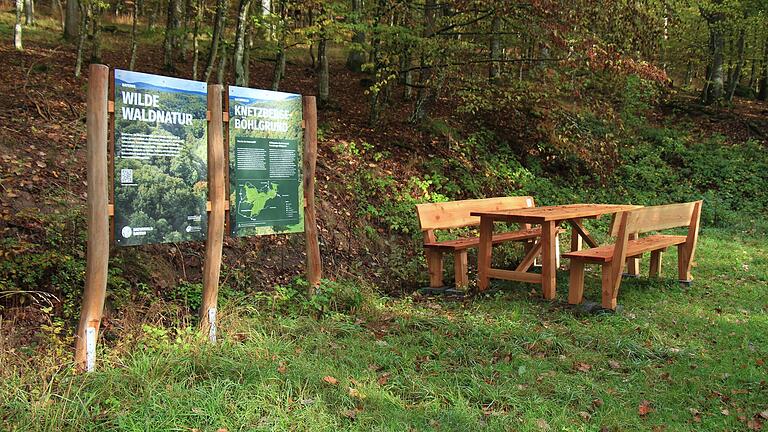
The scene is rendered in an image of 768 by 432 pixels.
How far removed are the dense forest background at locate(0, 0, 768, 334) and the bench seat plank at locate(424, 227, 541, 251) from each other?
76cm

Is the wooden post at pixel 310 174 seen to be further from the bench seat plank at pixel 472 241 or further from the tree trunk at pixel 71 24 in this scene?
the tree trunk at pixel 71 24

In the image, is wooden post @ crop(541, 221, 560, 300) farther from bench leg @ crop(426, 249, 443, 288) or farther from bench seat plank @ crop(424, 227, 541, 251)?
bench leg @ crop(426, 249, 443, 288)

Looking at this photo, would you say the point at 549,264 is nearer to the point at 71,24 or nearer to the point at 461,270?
the point at 461,270

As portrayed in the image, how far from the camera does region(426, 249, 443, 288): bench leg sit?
307 inches

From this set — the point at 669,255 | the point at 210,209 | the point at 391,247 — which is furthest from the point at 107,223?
the point at 669,255

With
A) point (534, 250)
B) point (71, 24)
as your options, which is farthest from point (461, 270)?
point (71, 24)

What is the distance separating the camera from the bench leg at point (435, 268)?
307 inches

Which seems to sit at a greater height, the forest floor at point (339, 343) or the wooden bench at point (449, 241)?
the wooden bench at point (449, 241)

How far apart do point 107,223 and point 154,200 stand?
1.41 ft

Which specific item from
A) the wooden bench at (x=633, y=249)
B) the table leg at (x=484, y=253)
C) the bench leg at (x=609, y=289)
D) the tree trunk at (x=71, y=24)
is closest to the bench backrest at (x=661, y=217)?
the wooden bench at (x=633, y=249)

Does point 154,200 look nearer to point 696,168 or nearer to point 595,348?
point 595,348

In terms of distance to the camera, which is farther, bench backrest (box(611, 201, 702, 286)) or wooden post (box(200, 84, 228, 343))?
bench backrest (box(611, 201, 702, 286))

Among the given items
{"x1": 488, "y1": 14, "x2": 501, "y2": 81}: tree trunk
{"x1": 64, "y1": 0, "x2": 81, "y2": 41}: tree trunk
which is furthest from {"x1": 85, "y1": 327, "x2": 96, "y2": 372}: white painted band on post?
{"x1": 64, "y1": 0, "x2": 81, "y2": 41}: tree trunk

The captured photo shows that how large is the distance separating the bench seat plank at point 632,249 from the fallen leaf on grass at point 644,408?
8.06 feet
